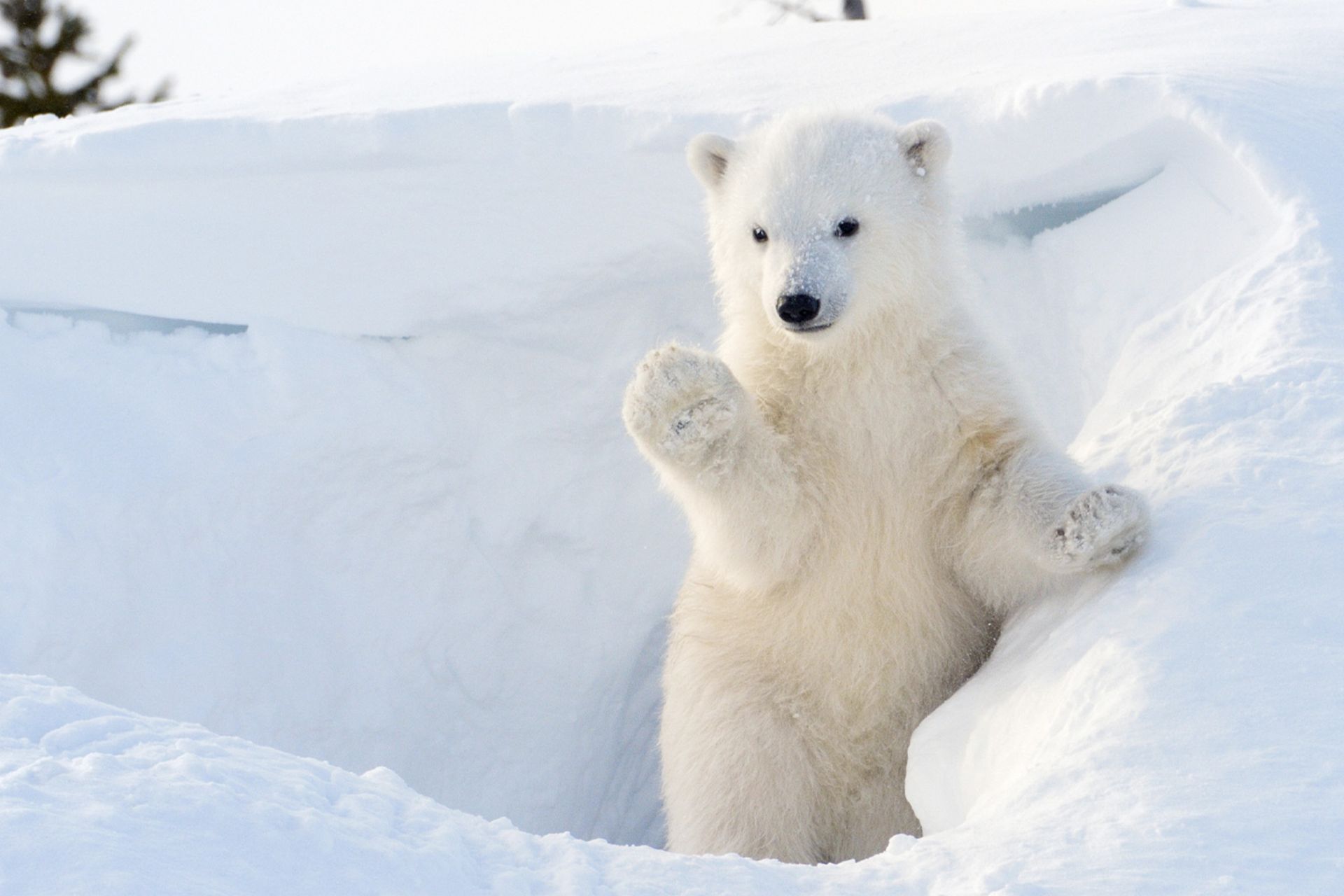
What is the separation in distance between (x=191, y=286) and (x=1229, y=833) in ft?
11.2

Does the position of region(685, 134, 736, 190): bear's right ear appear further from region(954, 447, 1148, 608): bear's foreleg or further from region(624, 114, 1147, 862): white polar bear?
region(954, 447, 1148, 608): bear's foreleg

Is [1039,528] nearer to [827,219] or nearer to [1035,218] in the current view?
[827,219]

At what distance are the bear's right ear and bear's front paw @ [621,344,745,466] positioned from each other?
75 cm

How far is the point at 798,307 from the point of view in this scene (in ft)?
8.43

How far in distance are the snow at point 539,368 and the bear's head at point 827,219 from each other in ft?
1.37

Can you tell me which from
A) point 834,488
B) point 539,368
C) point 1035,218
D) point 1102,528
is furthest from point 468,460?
point 1102,528

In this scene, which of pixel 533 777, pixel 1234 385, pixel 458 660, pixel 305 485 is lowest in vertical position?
pixel 533 777

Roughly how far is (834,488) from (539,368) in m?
1.88

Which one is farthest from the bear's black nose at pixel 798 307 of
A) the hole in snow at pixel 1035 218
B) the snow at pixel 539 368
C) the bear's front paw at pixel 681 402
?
the hole in snow at pixel 1035 218

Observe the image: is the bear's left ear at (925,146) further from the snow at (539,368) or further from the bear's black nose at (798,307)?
the bear's black nose at (798,307)

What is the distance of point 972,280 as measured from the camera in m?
3.19

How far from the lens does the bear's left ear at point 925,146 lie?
9.55 feet

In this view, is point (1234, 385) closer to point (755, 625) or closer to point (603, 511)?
point (755, 625)

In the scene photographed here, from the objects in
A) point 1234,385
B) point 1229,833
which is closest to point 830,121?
point 1234,385
